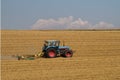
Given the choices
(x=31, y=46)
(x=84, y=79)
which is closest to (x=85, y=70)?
(x=84, y=79)

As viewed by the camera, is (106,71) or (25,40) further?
(25,40)

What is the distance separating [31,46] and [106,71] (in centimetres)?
1164

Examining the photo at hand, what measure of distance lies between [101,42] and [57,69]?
13884 mm

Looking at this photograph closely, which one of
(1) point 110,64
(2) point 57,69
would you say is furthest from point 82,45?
(2) point 57,69

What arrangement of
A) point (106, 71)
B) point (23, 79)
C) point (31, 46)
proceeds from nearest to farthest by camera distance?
1. point (23, 79)
2. point (106, 71)
3. point (31, 46)

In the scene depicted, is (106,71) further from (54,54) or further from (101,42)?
(101,42)

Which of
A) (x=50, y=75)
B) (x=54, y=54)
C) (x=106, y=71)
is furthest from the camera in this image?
(x=54, y=54)

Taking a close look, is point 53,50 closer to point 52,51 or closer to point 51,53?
point 52,51

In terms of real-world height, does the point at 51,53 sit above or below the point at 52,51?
below

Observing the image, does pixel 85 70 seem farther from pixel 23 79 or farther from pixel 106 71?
pixel 23 79

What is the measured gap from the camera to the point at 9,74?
1377 centimetres

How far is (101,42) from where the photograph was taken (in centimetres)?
2838

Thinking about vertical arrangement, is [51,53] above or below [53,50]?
below

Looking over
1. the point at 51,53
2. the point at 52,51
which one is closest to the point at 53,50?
the point at 52,51
